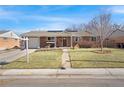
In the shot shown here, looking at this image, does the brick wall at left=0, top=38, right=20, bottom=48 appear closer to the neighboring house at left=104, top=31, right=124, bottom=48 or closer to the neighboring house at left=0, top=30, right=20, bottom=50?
the neighboring house at left=0, top=30, right=20, bottom=50

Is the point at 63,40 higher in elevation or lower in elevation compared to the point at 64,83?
higher

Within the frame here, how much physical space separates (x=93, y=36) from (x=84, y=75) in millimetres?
39239

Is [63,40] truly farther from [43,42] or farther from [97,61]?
[97,61]

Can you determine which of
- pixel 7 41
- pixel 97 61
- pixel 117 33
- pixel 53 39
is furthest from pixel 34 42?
pixel 97 61

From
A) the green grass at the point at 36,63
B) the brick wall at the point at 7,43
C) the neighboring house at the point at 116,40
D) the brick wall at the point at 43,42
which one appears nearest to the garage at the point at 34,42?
the brick wall at the point at 43,42

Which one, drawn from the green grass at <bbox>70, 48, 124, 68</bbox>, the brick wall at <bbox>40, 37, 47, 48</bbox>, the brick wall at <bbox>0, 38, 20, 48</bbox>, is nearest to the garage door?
the brick wall at <bbox>40, 37, 47, 48</bbox>

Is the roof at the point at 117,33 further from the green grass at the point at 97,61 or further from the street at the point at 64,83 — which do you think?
the street at the point at 64,83

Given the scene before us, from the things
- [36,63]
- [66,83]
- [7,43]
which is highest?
[7,43]

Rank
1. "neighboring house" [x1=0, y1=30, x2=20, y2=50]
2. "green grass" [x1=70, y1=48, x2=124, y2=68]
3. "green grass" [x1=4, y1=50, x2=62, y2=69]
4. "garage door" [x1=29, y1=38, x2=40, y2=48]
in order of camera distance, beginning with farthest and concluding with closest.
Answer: "garage door" [x1=29, y1=38, x2=40, y2=48], "neighboring house" [x1=0, y1=30, x2=20, y2=50], "green grass" [x1=70, y1=48, x2=124, y2=68], "green grass" [x1=4, y1=50, x2=62, y2=69]

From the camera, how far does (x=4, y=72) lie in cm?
1435

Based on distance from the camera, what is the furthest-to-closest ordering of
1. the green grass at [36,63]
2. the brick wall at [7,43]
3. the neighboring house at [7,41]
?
the brick wall at [7,43] → the neighboring house at [7,41] → the green grass at [36,63]

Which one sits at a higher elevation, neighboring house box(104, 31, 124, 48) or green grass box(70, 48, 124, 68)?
neighboring house box(104, 31, 124, 48)
